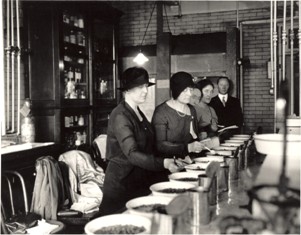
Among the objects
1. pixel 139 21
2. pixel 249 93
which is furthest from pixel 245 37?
pixel 139 21

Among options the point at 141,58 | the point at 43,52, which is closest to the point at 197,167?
the point at 43,52

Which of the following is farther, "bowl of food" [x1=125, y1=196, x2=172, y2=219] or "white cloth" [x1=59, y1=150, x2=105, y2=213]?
"white cloth" [x1=59, y1=150, x2=105, y2=213]

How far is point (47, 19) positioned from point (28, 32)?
313 millimetres

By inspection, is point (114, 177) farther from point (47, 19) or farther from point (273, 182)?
point (47, 19)

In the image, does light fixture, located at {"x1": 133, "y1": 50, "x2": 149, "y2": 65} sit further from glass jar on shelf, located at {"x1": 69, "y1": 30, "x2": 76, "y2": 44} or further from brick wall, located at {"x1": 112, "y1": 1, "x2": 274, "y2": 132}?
brick wall, located at {"x1": 112, "y1": 1, "x2": 274, "y2": 132}

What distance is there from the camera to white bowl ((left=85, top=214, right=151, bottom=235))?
55.9 inches

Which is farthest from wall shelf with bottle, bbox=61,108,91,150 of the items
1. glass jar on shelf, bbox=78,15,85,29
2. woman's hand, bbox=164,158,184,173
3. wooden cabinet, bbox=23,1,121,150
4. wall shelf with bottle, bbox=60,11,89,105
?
woman's hand, bbox=164,158,184,173

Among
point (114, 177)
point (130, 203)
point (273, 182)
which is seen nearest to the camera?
point (273, 182)

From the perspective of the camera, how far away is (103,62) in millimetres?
6469

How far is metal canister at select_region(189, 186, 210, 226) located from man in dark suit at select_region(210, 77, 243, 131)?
176 inches

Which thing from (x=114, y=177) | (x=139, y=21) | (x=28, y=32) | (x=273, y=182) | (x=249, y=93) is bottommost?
(x=114, y=177)

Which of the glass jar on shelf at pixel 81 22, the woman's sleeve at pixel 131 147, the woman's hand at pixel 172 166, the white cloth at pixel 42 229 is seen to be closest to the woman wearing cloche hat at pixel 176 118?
the woman's sleeve at pixel 131 147

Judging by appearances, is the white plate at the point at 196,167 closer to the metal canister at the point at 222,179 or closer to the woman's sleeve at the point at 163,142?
the metal canister at the point at 222,179

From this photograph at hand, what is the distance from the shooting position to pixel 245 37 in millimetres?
6812
